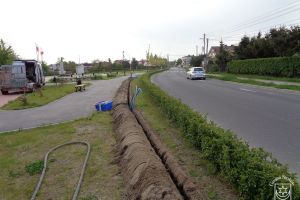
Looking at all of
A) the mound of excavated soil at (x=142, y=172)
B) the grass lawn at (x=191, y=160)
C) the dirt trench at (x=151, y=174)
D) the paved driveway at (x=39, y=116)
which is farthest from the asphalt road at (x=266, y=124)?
the paved driveway at (x=39, y=116)

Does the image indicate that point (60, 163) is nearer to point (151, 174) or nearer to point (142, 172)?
point (142, 172)

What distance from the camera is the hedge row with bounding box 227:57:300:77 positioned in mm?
29797

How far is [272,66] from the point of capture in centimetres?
3409

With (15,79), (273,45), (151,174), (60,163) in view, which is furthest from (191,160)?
(273,45)

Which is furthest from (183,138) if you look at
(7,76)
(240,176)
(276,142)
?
(7,76)

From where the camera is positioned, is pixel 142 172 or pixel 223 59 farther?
pixel 223 59

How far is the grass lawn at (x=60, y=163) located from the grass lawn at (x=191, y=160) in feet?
4.41

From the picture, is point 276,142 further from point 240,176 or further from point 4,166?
point 4,166

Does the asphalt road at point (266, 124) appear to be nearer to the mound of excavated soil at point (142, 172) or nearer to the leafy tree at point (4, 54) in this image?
the mound of excavated soil at point (142, 172)

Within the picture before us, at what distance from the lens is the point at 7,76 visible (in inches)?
1038

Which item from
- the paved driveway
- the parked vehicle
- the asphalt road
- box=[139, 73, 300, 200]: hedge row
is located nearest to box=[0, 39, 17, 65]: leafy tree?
the parked vehicle

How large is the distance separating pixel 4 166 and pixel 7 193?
5.52 feet

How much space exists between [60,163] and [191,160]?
283 cm

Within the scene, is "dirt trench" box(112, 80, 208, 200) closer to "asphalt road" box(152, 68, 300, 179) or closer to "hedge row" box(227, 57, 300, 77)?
"asphalt road" box(152, 68, 300, 179)
